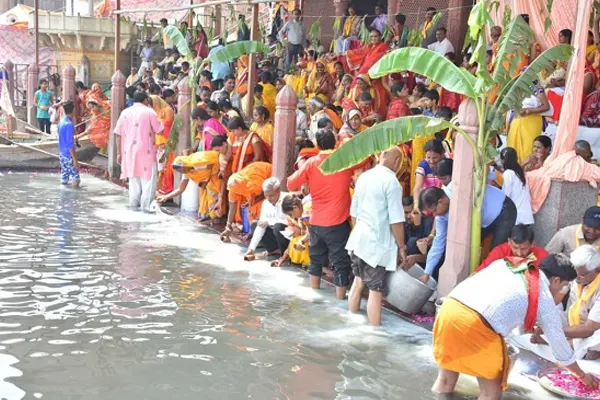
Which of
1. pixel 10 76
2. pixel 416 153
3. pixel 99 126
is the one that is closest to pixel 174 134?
pixel 99 126

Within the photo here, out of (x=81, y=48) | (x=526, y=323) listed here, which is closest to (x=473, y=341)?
(x=526, y=323)

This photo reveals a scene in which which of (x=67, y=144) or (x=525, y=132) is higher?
(x=525, y=132)

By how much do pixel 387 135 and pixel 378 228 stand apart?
0.84 metres

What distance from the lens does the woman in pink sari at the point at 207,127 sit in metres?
11.5

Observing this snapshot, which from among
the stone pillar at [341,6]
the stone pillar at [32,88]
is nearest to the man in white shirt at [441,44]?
the stone pillar at [341,6]

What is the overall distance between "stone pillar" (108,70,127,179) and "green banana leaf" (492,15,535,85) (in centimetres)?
993

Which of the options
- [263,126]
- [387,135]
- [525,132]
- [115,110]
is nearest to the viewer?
[387,135]

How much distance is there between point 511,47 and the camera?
6.99 meters

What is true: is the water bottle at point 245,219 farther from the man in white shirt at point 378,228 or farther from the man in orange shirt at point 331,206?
the man in white shirt at point 378,228

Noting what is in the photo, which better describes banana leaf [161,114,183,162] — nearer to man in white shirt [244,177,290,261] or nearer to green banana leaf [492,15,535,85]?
man in white shirt [244,177,290,261]

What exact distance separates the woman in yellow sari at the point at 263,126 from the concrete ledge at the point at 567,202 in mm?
4578

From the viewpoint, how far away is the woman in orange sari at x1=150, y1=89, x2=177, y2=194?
13.2 metres

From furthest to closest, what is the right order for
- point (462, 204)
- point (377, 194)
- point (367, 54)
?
point (367, 54) → point (462, 204) → point (377, 194)

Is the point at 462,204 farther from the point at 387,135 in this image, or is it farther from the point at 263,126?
the point at 263,126
